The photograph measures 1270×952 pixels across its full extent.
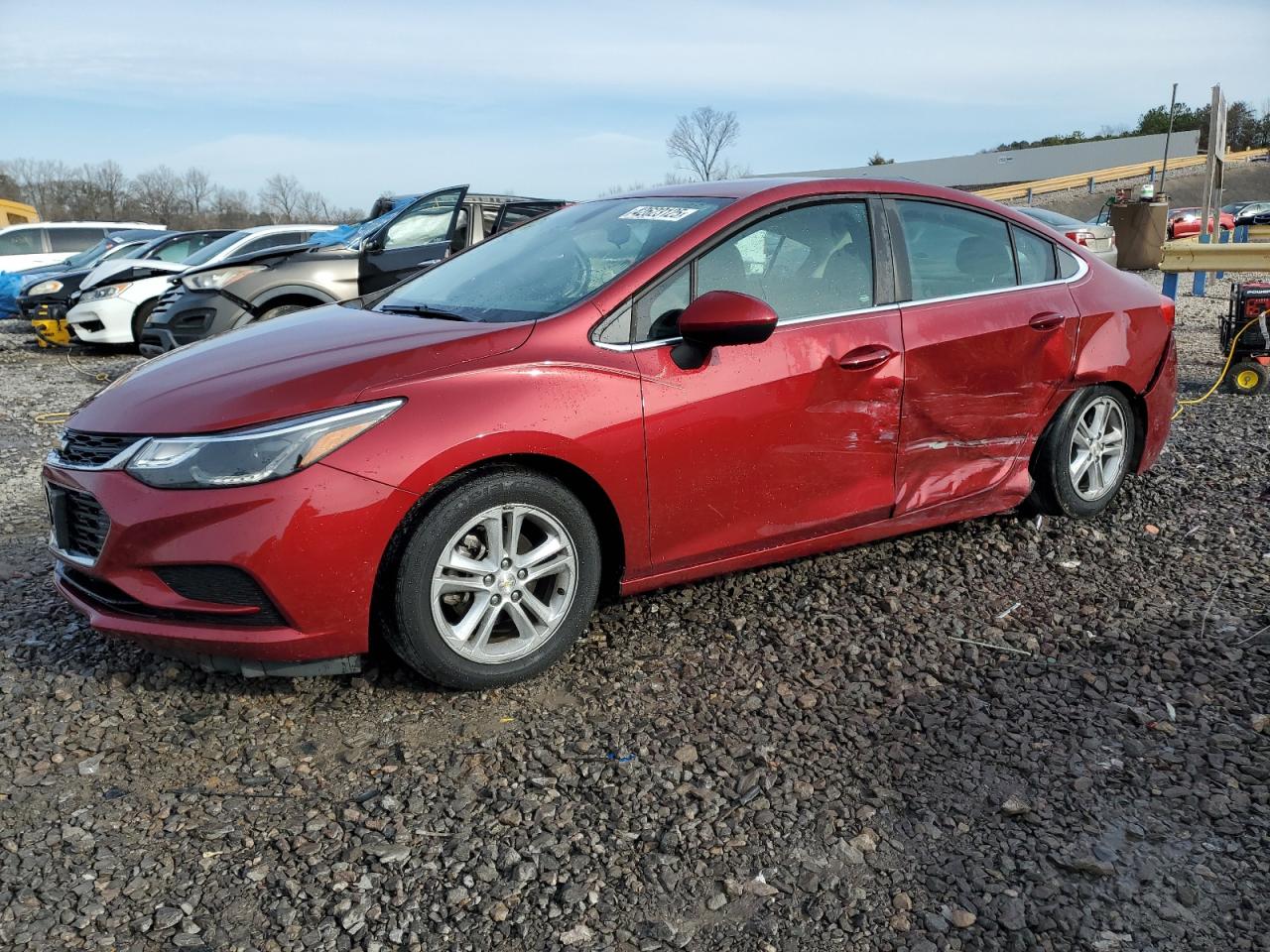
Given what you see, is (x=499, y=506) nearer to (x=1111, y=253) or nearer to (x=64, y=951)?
(x=64, y=951)

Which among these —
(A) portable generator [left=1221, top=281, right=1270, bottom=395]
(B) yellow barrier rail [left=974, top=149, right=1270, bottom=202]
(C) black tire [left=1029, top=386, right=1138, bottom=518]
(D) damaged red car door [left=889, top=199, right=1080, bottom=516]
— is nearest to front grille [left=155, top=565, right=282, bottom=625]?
(D) damaged red car door [left=889, top=199, right=1080, bottom=516]

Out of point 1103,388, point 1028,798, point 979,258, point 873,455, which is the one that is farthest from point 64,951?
point 1103,388

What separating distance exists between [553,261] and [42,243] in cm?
2109

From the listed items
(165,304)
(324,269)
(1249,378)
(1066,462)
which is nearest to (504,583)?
(1066,462)

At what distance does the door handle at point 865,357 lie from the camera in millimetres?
3750

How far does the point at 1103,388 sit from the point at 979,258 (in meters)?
0.92

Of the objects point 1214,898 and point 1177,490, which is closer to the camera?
point 1214,898

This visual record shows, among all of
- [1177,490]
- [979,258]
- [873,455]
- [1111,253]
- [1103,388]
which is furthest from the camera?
[1111,253]

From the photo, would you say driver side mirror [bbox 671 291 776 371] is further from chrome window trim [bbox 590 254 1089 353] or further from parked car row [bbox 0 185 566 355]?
parked car row [bbox 0 185 566 355]

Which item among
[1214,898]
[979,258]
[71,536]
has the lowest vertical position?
[1214,898]

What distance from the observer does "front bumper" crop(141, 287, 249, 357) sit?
864 centimetres

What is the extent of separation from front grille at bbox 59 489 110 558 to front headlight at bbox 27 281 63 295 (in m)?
12.4

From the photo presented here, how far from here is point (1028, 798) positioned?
2.69 meters

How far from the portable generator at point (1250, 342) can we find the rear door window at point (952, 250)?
14.7 feet
